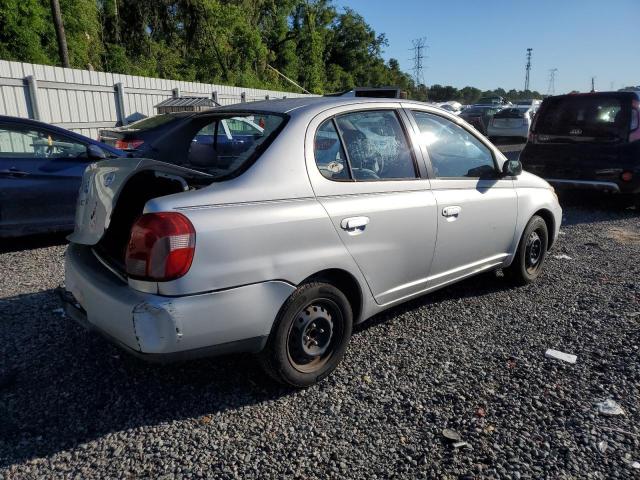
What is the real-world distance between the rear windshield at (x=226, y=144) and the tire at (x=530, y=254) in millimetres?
2591

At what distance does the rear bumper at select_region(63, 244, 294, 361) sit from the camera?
2.35 metres

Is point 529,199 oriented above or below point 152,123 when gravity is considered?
below

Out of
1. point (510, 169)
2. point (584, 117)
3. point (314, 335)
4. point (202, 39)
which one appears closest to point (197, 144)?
point (314, 335)

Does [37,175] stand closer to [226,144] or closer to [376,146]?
[226,144]

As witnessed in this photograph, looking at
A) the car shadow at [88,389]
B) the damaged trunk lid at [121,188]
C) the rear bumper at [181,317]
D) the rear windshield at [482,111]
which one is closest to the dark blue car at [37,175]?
the car shadow at [88,389]

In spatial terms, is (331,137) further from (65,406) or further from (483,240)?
(65,406)

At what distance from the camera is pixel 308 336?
2.89m

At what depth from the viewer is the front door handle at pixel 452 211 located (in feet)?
11.5

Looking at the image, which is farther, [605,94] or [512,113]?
[512,113]

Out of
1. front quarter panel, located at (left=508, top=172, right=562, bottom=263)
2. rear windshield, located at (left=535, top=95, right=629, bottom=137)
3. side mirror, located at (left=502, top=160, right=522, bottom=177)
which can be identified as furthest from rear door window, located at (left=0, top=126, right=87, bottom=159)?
rear windshield, located at (left=535, top=95, right=629, bottom=137)

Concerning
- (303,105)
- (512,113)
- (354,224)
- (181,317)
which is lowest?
(181,317)

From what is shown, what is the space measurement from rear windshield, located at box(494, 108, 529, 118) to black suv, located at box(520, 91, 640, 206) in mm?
11632

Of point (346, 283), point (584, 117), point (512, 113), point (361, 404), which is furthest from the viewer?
point (512, 113)

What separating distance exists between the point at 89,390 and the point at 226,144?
6.41 ft
